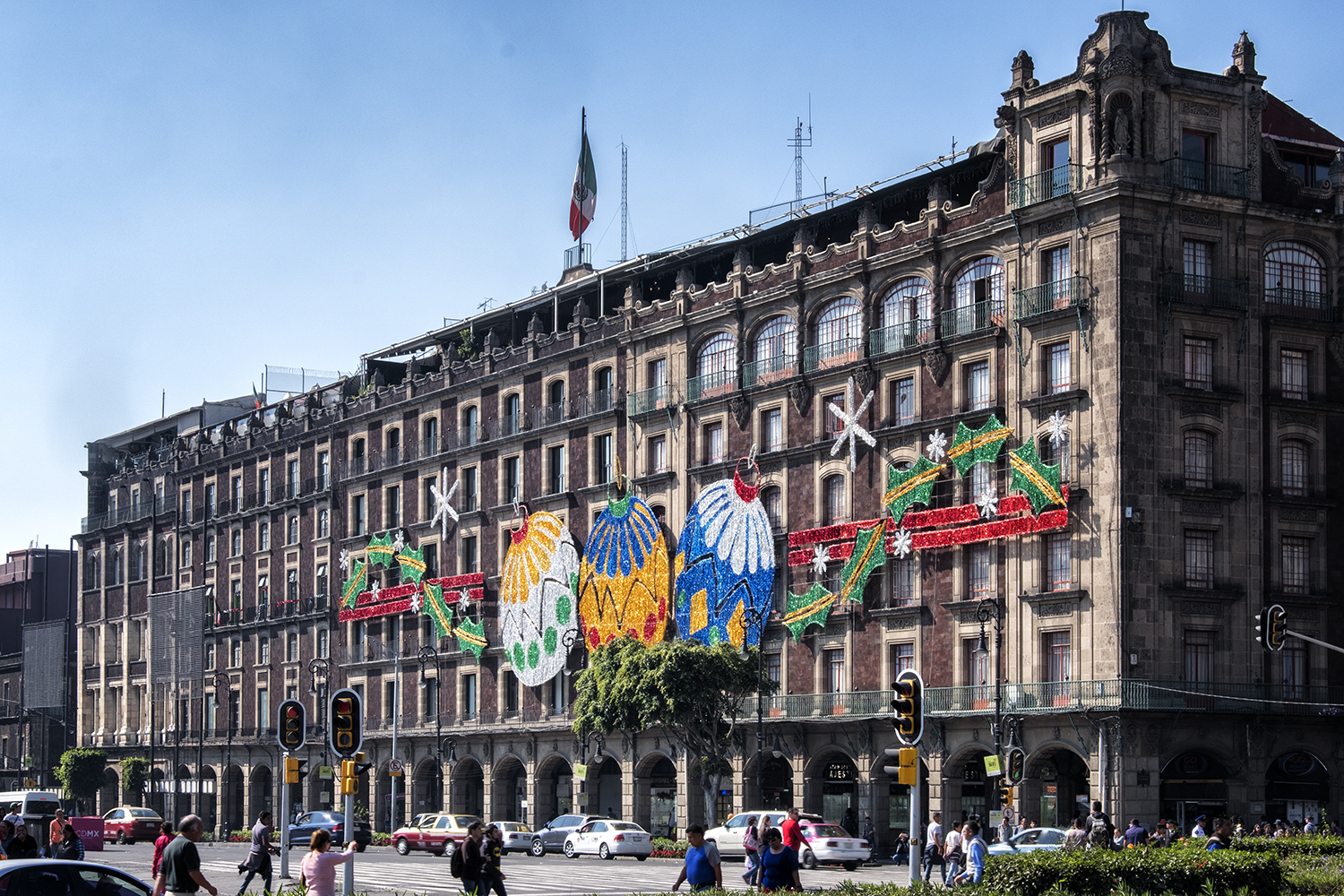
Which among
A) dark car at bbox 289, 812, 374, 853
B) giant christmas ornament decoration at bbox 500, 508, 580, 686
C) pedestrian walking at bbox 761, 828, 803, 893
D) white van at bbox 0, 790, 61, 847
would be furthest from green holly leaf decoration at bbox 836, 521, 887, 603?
pedestrian walking at bbox 761, 828, 803, 893

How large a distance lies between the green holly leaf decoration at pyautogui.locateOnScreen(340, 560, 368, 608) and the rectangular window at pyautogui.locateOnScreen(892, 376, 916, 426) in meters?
37.6

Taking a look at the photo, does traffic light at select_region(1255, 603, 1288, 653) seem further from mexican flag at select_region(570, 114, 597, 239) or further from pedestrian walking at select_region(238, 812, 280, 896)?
mexican flag at select_region(570, 114, 597, 239)

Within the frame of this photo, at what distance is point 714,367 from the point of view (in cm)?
7231

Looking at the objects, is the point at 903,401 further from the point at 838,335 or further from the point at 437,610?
the point at 437,610

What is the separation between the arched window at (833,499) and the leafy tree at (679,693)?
18.4 ft

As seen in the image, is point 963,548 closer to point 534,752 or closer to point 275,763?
point 534,752

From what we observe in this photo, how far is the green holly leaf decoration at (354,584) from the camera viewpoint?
304 feet

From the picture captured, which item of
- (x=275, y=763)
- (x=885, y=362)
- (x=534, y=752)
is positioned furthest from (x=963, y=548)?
(x=275, y=763)

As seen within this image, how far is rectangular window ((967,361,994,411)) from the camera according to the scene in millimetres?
60531

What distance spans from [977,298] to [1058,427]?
6.33 m

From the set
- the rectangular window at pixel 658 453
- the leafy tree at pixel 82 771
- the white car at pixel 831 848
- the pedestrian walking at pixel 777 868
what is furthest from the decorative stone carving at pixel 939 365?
the leafy tree at pixel 82 771

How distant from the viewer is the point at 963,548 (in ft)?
199

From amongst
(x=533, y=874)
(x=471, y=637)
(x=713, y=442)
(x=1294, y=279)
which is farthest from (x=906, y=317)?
(x=471, y=637)

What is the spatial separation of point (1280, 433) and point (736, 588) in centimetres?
2080
